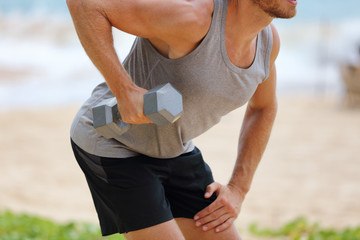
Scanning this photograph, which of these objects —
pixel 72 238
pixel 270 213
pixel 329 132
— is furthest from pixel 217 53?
pixel 329 132

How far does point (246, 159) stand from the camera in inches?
89.7

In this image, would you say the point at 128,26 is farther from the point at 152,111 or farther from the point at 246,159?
the point at 246,159

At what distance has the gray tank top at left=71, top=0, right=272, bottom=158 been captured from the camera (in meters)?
1.73

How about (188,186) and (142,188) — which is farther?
(188,186)

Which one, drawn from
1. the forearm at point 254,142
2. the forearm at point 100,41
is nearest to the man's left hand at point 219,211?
the forearm at point 254,142

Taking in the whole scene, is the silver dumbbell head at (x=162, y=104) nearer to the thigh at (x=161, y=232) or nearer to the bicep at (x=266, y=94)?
the thigh at (x=161, y=232)

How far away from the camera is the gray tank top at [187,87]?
1726 mm

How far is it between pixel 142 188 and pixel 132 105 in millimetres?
362

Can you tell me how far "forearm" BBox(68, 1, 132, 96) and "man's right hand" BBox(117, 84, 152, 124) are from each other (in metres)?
0.02

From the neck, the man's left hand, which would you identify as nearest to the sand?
the man's left hand

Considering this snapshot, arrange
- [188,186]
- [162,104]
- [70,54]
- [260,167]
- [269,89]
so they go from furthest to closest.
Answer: [70,54]
[260,167]
[269,89]
[188,186]
[162,104]

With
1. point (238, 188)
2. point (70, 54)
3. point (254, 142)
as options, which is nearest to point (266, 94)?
point (254, 142)

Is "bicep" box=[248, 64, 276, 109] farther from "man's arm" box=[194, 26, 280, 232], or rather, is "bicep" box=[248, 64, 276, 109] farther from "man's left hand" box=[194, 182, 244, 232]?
"man's left hand" box=[194, 182, 244, 232]

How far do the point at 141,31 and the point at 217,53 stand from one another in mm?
279
